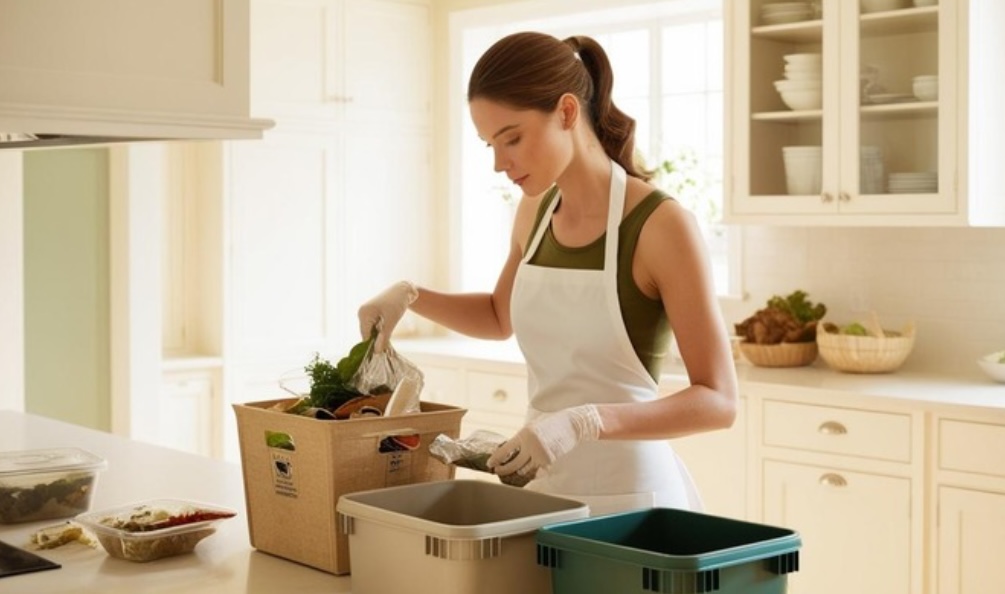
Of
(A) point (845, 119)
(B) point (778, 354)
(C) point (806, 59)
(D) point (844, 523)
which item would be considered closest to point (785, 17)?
(C) point (806, 59)

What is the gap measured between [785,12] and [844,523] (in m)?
1.71

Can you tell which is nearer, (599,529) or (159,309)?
(599,529)

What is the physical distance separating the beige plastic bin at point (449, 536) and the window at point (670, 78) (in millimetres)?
3253

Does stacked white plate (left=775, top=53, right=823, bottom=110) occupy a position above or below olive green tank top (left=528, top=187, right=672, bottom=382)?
above

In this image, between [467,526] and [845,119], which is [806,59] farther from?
[467,526]

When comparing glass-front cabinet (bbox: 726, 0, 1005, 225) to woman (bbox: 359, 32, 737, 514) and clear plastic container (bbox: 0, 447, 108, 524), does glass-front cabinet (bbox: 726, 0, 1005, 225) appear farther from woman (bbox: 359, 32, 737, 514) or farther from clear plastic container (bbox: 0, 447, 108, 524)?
clear plastic container (bbox: 0, 447, 108, 524)

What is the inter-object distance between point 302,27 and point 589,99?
316 centimetres

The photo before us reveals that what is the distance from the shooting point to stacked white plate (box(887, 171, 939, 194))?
13.7 feet

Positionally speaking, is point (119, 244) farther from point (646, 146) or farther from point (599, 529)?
point (599, 529)

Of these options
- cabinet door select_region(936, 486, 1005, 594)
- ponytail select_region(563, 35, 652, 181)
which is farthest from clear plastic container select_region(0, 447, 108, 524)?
cabinet door select_region(936, 486, 1005, 594)

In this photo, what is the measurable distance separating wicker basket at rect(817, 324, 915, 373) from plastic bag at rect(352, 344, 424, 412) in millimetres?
2486

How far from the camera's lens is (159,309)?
4902 millimetres

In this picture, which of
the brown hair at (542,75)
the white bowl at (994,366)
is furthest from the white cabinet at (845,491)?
the brown hair at (542,75)

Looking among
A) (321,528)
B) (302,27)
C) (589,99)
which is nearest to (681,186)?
(302,27)
